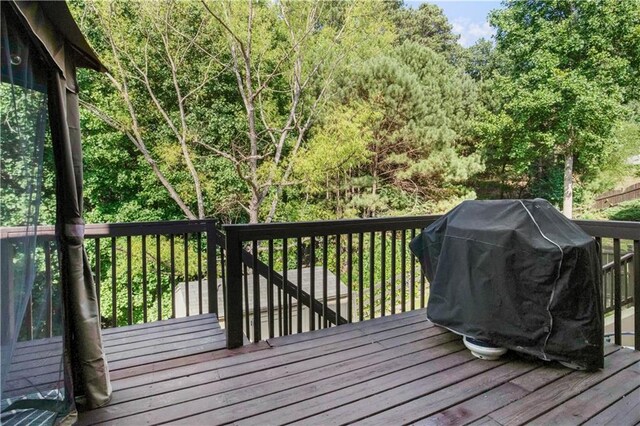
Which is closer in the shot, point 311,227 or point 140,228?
point 311,227

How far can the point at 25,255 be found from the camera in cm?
130

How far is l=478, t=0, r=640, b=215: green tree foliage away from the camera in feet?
37.1

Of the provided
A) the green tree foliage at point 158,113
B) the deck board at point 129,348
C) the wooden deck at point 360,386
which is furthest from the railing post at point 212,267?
the green tree foliage at point 158,113

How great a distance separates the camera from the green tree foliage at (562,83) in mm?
11320

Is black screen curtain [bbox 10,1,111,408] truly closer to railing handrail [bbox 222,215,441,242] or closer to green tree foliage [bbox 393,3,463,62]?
railing handrail [bbox 222,215,441,242]

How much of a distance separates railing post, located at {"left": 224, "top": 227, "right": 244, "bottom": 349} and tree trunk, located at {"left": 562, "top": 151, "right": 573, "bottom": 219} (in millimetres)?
14356

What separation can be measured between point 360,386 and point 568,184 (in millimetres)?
14562

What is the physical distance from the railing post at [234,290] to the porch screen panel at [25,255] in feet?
3.17

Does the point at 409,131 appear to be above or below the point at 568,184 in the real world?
above

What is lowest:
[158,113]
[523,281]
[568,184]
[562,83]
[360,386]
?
[360,386]

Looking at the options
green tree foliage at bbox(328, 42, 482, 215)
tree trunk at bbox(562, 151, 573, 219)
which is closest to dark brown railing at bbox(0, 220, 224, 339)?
green tree foliage at bbox(328, 42, 482, 215)

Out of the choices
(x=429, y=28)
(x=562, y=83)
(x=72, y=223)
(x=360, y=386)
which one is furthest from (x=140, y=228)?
(x=429, y=28)

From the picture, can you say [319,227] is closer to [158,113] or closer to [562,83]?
[158,113]

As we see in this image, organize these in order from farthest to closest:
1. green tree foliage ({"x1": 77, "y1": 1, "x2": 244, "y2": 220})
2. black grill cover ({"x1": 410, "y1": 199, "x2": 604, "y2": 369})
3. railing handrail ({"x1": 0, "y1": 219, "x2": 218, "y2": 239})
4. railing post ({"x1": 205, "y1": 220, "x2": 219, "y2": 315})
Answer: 1. green tree foliage ({"x1": 77, "y1": 1, "x2": 244, "y2": 220})
2. railing post ({"x1": 205, "y1": 220, "x2": 219, "y2": 315})
3. railing handrail ({"x1": 0, "y1": 219, "x2": 218, "y2": 239})
4. black grill cover ({"x1": 410, "y1": 199, "x2": 604, "y2": 369})
